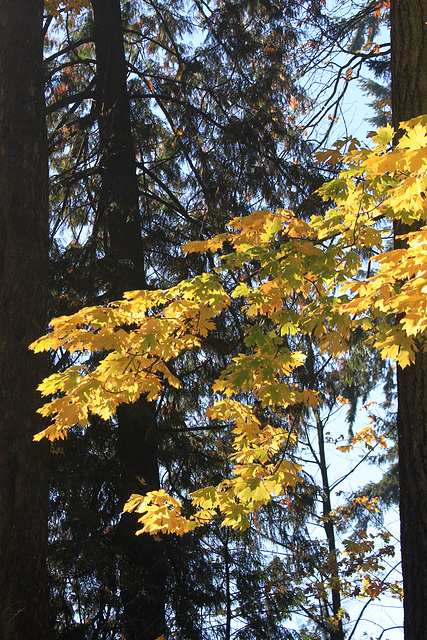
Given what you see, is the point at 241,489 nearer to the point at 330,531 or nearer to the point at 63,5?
the point at 63,5

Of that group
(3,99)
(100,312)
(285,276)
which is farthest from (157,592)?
(3,99)

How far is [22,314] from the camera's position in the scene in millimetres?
4945

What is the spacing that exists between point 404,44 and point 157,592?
5533 millimetres

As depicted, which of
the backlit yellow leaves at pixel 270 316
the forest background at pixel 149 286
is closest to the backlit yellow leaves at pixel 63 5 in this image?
the forest background at pixel 149 286

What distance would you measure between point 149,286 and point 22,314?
2.39m

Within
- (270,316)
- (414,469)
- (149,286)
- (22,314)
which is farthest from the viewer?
(149,286)

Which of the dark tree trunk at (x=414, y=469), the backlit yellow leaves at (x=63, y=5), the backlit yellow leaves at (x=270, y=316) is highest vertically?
the backlit yellow leaves at (x=63, y=5)

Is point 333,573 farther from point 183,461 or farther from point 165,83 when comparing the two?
point 165,83

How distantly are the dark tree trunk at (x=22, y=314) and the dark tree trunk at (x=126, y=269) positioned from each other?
151 centimetres

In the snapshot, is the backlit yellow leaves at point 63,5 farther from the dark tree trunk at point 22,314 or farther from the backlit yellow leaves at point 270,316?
the backlit yellow leaves at point 270,316

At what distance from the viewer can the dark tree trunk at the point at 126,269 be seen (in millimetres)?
5988

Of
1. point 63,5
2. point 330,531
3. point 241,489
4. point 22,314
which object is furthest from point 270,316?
point 330,531

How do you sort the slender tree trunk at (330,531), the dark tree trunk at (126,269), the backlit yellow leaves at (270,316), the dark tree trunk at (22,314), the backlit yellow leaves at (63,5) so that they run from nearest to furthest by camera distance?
the backlit yellow leaves at (270,316) → the dark tree trunk at (22,314) → the dark tree trunk at (126,269) → the backlit yellow leaves at (63,5) → the slender tree trunk at (330,531)

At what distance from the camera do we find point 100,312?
3812 mm
